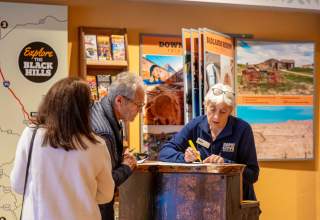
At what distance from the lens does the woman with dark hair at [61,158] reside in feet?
7.18

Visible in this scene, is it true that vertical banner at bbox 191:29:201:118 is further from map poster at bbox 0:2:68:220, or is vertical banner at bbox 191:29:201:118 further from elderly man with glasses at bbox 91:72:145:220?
elderly man with glasses at bbox 91:72:145:220

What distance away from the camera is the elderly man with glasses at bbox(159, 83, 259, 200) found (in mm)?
3256

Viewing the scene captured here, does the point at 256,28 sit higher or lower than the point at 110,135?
higher

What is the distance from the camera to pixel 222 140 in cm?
332

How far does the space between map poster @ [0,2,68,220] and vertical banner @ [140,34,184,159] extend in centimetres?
74

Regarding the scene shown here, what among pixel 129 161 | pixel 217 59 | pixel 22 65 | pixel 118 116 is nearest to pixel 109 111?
pixel 118 116

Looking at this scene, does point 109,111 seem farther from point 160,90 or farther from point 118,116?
point 160,90

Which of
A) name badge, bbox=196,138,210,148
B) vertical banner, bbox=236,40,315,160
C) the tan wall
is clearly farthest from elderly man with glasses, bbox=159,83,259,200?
vertical banner, bbox=236,40,315,160

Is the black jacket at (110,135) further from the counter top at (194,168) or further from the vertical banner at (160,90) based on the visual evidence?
the vertical banner at (160,90)

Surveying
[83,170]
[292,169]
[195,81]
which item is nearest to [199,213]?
[83,170]

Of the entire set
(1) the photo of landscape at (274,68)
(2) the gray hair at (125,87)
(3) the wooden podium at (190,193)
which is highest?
(1) the photo of landscape at (274,68)

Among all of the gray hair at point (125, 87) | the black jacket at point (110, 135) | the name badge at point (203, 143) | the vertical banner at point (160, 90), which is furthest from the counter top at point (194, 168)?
the vertical banner at point (160, 90)

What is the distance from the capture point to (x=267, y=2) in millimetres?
4602

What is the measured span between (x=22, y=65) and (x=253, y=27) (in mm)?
2131
